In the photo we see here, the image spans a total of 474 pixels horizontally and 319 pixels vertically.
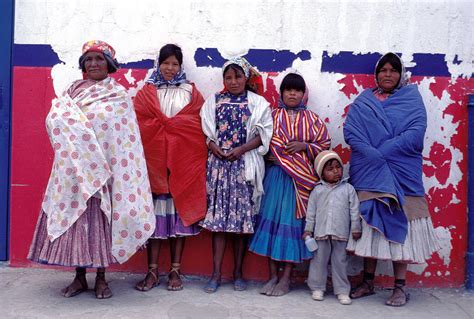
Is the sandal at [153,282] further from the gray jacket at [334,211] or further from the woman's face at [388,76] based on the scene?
the woman's face at [388,76]

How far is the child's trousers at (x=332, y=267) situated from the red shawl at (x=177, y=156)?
38.1 inches

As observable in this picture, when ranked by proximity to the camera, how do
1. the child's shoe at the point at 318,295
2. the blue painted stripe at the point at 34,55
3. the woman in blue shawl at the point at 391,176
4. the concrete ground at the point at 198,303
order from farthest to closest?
the blue painted stripe at the point at 34,55 → the child's shoe at the point at 318,295 → the woman in blue shawl at the point at 391,176 → the concrete ground at the point at 198,303

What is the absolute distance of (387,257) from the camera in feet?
13.8

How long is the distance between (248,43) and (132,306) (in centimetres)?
235

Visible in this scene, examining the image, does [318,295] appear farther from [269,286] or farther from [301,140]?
[301,140]

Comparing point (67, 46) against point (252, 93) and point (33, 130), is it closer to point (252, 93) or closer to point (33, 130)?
point (33, 130)

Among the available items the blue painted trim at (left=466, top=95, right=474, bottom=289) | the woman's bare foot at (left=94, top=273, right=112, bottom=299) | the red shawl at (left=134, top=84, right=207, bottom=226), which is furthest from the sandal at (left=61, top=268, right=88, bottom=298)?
the blue painted trim at (left=466, top=95, right=474, bottom=289)

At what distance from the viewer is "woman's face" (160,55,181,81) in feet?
15.3

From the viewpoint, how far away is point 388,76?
449 cm

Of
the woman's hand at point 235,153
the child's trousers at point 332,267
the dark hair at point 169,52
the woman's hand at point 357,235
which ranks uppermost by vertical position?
the dark hair at point 169,52

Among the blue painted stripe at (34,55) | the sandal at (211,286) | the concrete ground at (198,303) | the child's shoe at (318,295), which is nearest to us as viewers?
the concrete ground at (198,303)

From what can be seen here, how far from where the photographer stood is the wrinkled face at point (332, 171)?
439cm

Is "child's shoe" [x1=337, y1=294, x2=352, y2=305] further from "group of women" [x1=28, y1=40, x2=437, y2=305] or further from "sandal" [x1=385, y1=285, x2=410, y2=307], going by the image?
"sandal" [x1=385, y1=285, x2=410, y2=307]

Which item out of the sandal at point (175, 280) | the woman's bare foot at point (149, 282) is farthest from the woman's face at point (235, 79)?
the woman's bare foot at point (149, 282)
